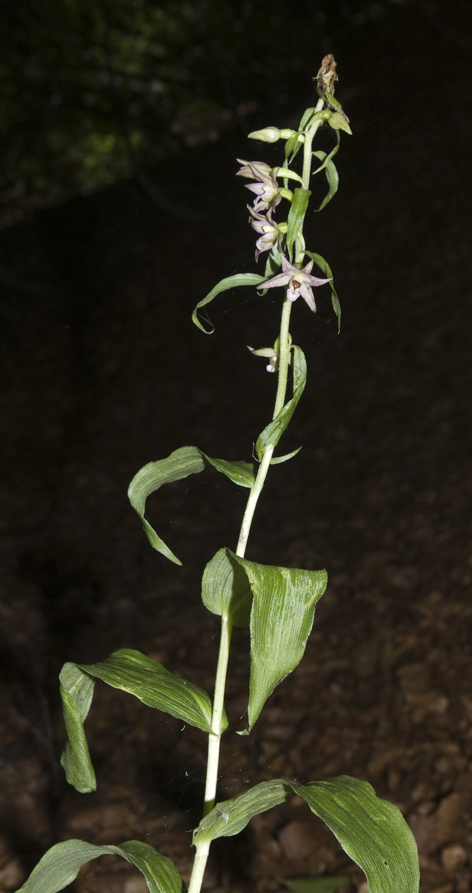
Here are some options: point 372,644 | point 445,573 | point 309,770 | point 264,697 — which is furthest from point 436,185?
point 264,697

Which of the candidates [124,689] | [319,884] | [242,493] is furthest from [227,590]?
[242,493]

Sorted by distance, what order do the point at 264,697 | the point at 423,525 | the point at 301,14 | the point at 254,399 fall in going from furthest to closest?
1. the point at 301,14
2. the point at 254,399
3. the point at 423,525
4. the point at 264,697

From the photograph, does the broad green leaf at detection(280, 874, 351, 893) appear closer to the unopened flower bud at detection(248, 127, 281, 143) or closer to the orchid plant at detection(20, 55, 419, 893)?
the orchid plant at detection(20, 55, 419, 893)

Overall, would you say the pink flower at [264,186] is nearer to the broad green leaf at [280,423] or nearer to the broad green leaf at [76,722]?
the broad green leaf at [280,423]

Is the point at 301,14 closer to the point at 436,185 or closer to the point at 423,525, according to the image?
the point at 436,185

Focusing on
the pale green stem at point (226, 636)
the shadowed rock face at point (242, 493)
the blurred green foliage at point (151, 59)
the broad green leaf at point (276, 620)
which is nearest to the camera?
the broad green leaf at point (276, 620)

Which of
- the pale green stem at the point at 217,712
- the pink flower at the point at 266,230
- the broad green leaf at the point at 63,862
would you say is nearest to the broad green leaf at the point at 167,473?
the pale green stem at the point at 217,712

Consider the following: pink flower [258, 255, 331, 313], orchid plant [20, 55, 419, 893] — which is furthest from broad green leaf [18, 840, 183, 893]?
Answer: pink flower [258, 255, 331, 313]
